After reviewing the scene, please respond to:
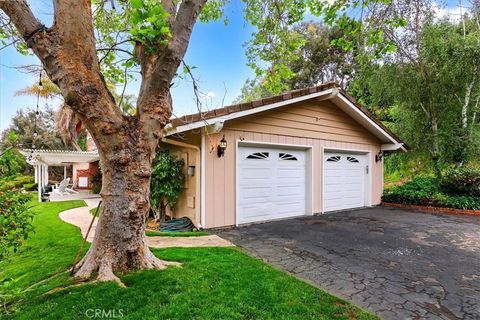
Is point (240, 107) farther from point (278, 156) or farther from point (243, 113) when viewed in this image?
point (278, 156)

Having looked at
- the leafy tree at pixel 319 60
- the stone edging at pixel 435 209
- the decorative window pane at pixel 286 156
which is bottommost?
the stone edging at pixel 435 209

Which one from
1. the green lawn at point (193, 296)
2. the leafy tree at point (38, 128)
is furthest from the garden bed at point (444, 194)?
the leafy tree at point (38, 128)

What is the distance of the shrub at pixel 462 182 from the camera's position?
9.11 m

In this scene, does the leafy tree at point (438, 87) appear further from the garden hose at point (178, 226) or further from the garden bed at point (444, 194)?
the garden hose at point (178, 226)

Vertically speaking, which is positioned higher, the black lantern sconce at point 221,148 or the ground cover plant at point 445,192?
the black lantern sconce at point 221,148

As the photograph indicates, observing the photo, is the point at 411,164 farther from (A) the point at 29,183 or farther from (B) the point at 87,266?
(A) the point at 29,183

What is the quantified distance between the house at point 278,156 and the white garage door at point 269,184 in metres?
0.03

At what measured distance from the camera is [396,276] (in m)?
3.65

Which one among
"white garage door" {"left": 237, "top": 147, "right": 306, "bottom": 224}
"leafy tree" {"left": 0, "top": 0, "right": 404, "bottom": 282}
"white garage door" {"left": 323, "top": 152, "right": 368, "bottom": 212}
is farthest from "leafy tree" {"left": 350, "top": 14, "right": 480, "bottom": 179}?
"leafy tree" {"left": 0, "top": 0, "right": 404, "bottom": 282}

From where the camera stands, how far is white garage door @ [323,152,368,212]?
8.61m

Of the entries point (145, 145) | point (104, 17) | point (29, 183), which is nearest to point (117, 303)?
point (145, 145)

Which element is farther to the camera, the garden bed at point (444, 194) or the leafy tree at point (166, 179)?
the garden bed at point (444, 194)

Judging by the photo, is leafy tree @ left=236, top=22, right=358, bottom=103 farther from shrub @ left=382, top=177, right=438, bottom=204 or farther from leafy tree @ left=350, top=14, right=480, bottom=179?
shrub @ left=382, top=177, right=438, bottom=204

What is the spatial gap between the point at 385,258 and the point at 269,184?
3.54 meters
